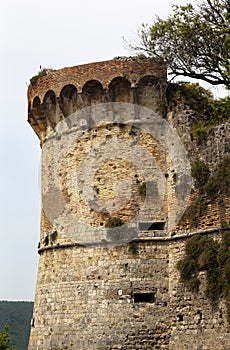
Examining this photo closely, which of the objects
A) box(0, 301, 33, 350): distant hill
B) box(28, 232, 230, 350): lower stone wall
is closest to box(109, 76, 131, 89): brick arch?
box(28, 232, 230, 350): lower stone wall

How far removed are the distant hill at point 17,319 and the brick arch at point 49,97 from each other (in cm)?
2965

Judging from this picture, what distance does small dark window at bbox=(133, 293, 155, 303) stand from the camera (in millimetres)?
18719

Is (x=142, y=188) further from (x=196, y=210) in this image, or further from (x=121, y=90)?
(x=121, y=90)

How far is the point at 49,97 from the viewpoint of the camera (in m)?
21.3

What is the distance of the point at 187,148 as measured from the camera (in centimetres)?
1912

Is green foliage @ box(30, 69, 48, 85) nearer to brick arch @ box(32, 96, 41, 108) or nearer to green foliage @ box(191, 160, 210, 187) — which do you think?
brick arch @ box(32, 96, 41, 108)

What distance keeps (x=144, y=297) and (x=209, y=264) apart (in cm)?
214

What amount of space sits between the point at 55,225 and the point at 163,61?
5.39 metres

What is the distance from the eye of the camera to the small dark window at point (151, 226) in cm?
1931

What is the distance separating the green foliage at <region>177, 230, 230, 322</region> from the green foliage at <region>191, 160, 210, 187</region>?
1.34 m

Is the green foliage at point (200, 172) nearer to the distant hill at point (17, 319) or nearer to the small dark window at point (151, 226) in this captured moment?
the small dark window at point (151, 226)

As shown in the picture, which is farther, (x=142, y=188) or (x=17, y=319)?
(x=17, y=319)

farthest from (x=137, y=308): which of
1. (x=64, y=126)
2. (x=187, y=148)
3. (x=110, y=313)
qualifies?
(x=64, y=126)

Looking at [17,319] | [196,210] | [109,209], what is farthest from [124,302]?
[17,319]
